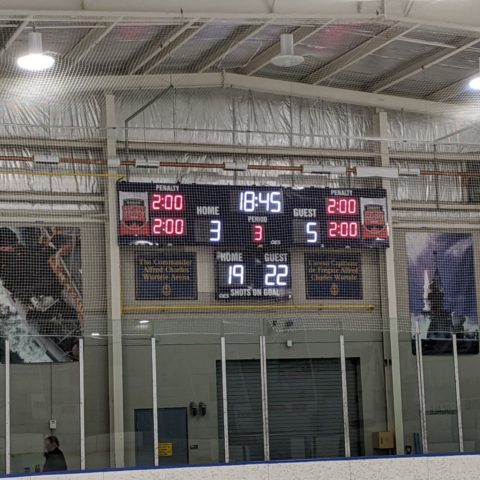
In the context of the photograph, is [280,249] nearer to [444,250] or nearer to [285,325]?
[285,325]

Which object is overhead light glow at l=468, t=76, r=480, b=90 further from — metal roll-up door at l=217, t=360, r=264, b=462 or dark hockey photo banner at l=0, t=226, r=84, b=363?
dark hockey photo banner at l=0, t=226, r=84, b=363

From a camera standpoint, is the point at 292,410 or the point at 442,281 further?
the point at 442,281

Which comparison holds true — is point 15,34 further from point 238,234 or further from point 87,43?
point 238,234

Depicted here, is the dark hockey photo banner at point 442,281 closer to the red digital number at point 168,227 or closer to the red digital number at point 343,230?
the red digital number at point 343,230

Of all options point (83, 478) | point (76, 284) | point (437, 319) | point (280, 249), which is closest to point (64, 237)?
point (76, 284)

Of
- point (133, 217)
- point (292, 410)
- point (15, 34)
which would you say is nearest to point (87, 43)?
point (15, 34)

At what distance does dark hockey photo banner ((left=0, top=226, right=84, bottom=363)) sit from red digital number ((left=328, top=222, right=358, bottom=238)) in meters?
3.13

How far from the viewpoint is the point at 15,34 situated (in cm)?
1073

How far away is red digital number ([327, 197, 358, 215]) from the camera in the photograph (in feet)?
42.6

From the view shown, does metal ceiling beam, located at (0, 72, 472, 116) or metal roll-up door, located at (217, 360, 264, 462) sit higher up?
metal ceiling beam, located at (0, 72, 472, 116)

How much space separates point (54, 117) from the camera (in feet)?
42.0

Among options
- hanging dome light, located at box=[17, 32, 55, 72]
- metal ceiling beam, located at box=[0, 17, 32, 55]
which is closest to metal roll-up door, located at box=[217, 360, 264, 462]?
hanging dome light, located at box=[17, 32, 55, 72]

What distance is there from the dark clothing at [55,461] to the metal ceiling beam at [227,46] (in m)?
4.99

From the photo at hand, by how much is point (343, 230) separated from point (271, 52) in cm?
239
